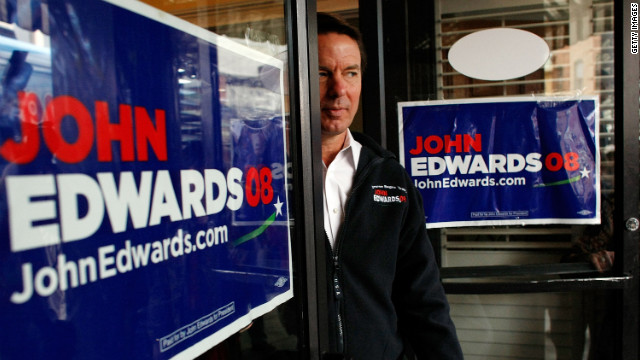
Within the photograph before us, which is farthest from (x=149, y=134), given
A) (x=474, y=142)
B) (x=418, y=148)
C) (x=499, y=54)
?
(x=499, y=54)

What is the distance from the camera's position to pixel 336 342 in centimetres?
135

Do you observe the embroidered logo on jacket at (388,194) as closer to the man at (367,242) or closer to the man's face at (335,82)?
the man at (367,242)

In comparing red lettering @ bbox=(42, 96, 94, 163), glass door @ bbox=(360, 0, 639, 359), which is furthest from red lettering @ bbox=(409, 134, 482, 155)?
red lettering @ bbox=(42, 96, 94, 163)

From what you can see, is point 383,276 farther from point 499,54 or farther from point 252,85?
point 499,54

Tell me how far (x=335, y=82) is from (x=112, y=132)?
991mm

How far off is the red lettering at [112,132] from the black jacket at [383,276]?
32.6 inches

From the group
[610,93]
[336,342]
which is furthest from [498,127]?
[336,342]

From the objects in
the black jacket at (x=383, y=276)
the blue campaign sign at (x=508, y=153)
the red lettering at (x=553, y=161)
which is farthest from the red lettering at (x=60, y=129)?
the red lettering at (x=553, y=161)

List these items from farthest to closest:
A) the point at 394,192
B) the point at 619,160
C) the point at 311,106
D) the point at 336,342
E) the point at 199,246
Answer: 1. the point at 619,160
2. the point at 394,192
3. the point at 336,342
4. the point at 311,106
5. the point at 199,246

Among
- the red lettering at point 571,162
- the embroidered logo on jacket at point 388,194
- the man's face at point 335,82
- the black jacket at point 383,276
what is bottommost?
the black jacket at point 383,276

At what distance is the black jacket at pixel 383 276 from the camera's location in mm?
1384

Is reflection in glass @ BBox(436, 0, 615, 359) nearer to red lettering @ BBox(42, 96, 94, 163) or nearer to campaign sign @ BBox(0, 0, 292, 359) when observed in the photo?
campaign sign @ BBox(0, 0, 292, 359)

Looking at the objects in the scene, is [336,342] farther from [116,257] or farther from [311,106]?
[116,257]

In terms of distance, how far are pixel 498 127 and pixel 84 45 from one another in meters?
2.12
